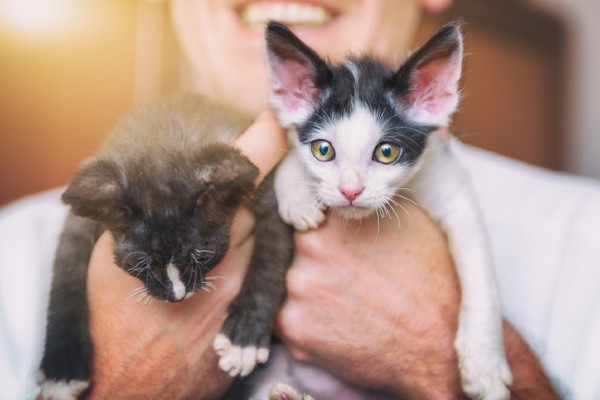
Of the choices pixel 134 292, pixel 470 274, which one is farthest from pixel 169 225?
pixel 470 274

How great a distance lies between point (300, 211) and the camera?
3.09 feet

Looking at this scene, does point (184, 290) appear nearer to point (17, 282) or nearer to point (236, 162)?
point (236, 162)

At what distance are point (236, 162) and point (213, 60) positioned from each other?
412 mm

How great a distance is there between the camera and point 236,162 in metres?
0.68

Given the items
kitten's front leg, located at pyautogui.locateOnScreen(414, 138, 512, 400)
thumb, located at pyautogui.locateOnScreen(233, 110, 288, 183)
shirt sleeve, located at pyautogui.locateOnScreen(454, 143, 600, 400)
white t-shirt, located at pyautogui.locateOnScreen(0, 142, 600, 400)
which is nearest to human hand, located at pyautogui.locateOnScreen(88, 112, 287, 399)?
thumb, located at pyautogui.locateOnScreen(233, 110, 288, 183)

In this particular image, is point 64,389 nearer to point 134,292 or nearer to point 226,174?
point 134,292

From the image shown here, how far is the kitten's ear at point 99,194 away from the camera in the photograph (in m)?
0.64

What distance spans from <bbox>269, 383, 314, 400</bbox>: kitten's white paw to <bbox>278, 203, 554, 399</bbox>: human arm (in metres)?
0.06

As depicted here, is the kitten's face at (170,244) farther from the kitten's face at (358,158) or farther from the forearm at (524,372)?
the forearm at (524,372)

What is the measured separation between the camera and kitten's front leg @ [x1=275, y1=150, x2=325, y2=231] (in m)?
0.92

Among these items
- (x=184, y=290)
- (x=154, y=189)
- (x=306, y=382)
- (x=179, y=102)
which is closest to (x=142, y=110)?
(x=179, y=102)

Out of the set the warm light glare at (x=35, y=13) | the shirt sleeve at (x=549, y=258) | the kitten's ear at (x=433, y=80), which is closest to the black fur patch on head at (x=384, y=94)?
the kitten's ear at (x=433, y=80)

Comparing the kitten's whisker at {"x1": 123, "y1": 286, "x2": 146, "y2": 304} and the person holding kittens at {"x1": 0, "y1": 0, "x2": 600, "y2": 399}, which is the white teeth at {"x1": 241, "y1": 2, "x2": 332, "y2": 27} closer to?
the person holding kittens at {"x1": 0, "y1": 0, "x2": 600, "y2": 399}

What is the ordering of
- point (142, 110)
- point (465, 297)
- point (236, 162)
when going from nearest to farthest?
1. point (236, 162)
2. point (142, 110)
3. point (465, 297)
